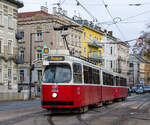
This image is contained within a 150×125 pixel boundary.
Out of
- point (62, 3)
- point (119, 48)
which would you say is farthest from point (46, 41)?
point (119, 48)

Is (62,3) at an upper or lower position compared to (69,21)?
lower

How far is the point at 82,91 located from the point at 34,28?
116ft

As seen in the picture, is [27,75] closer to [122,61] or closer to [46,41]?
[46,41]

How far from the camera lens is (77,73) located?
16.5m

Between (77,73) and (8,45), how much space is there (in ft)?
79.8

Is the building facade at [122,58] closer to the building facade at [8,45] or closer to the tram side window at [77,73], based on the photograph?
the building facade at [8,45]

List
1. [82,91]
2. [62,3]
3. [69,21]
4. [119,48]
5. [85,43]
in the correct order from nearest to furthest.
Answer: [82,91]
[62,3]
[69,21]
[85,43]
[119,48]

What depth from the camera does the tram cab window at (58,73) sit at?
15.8m

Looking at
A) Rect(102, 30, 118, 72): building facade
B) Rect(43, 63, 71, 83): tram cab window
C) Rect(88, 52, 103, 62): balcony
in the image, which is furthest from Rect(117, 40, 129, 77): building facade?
Rect(43, 63, 71, 83): tram cab window

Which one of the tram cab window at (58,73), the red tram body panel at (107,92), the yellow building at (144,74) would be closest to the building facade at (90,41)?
the red tram body panel at (107,92)

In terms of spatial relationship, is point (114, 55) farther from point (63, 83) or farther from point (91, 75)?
point (63, 83)

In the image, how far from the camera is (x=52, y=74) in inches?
625

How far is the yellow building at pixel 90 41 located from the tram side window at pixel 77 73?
40.6 meters

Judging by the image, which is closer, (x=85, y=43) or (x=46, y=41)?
(x=46, y=41)
